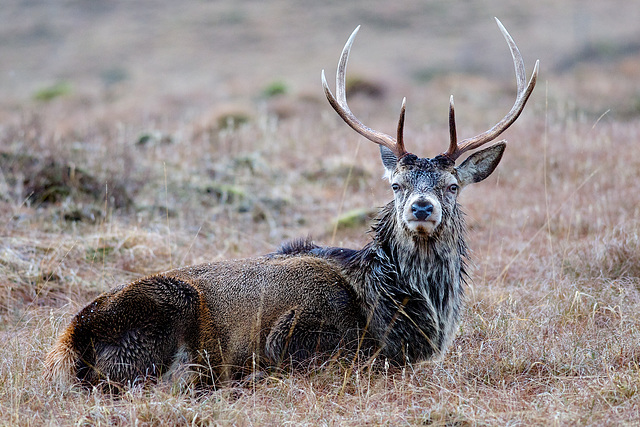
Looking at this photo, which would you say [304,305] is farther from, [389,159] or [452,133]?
[452,133]

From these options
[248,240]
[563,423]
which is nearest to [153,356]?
[563,423]

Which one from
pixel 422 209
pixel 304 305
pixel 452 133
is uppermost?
pixel 452 133

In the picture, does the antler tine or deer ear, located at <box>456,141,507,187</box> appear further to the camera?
deer ear, located at <box>456,141,507,187</box>

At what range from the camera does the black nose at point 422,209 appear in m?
4.76

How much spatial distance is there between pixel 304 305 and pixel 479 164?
171 centimetres

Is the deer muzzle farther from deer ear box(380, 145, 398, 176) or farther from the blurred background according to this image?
the blurred background

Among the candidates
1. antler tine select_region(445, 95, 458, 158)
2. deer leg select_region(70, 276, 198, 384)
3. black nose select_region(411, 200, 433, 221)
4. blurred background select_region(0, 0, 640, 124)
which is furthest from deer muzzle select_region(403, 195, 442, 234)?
blurred background select_region(0, 0, 640, 124)

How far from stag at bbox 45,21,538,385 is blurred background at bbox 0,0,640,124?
40.5 feet

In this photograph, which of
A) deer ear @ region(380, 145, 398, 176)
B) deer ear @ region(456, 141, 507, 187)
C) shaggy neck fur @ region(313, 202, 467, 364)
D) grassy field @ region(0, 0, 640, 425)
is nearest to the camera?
grassy field @ region(0, 0, 640, 425)

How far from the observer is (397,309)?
4.96 m

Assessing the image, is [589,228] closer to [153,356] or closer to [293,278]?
[293,278]

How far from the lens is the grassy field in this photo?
4266mm

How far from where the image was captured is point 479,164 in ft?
17.9

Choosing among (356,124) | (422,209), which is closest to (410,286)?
(422,209)
